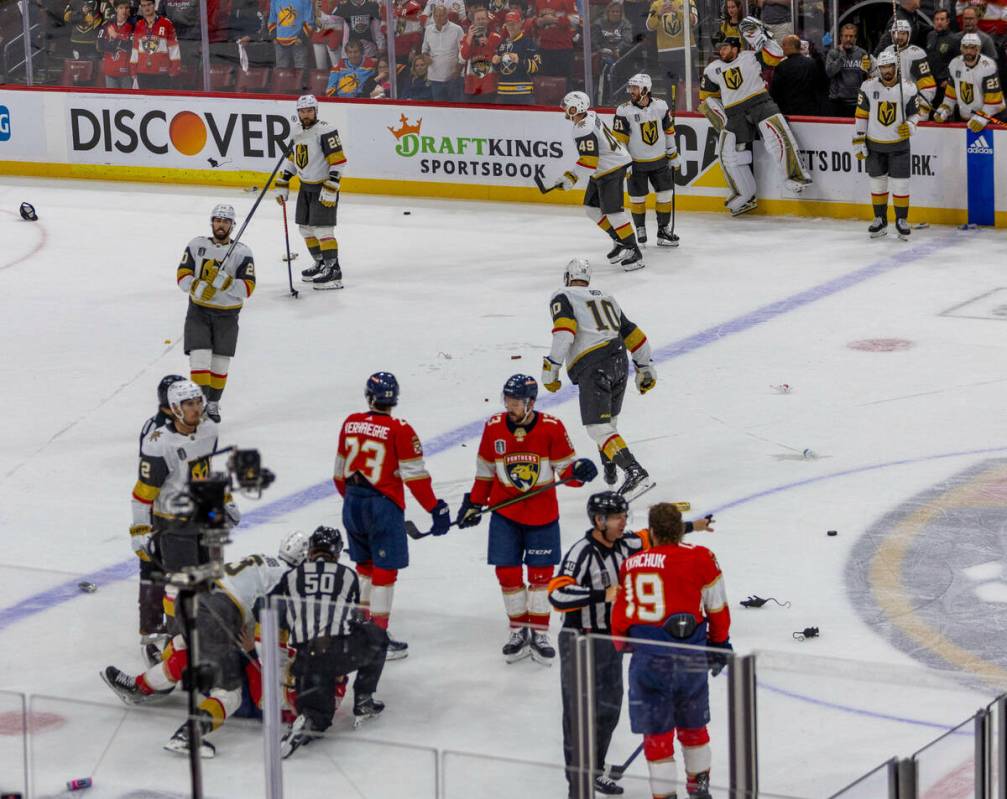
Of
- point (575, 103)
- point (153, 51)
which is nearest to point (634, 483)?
point (575, 103)

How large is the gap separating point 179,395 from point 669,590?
2510 millimetres

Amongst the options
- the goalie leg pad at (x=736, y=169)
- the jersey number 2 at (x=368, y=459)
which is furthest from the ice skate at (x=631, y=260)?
the jersey number 2 at (x=368, y=459)

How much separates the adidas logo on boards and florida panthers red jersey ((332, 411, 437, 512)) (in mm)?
9067

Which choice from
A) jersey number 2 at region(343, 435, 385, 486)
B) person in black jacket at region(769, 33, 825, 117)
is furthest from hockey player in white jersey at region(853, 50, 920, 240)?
jersey number 2 at region(343, 435, 385, 486)

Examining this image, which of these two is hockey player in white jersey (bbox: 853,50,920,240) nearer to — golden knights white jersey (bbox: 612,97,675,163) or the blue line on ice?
the blue line on ice

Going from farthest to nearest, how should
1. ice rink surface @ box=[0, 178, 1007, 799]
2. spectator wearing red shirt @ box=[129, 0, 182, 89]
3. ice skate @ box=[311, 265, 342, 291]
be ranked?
1. spectator wearing red shirt @ box=[129, 0, 182, 89]
2. ice skate @ box=[311, 265, 342, 291]
3. ice rink surface @ box=[0, 178, 1007, 799]

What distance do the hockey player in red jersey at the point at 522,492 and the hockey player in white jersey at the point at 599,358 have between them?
164 centimetres

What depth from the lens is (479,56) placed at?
18078mm

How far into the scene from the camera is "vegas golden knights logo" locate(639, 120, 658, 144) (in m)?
15.8

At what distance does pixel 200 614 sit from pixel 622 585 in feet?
4.58

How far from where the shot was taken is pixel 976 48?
16.0 m

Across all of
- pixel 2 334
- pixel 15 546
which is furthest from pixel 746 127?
pixel 15 546

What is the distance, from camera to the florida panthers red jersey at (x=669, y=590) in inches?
257

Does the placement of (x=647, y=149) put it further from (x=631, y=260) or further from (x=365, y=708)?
(x=365, y=708)
